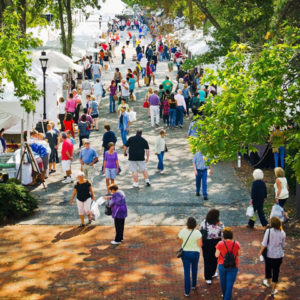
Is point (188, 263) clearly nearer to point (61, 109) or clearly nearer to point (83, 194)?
point (83, 194)

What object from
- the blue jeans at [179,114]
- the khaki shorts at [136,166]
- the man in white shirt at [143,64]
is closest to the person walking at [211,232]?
the khaki shorts at [136,166]

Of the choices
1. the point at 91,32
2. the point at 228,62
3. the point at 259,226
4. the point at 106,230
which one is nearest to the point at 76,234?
the point at 106,230

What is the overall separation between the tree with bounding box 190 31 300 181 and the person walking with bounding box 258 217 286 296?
3.81 ft

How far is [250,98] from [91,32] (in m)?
33.8

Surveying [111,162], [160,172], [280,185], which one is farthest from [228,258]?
[160,172]

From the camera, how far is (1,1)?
711 inches

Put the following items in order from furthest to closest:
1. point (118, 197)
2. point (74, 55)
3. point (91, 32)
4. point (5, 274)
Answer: point (91, 32)
point (74, 55)
point (118, 197)
point (5, 274)

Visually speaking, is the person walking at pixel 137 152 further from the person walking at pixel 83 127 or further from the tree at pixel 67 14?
the tree at pixel 67 14

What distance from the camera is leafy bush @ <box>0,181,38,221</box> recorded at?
1389 centimetres

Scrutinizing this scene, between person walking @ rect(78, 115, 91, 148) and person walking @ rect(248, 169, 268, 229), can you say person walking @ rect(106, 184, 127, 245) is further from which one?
person walking @ rect(78, 115, 91, 148)

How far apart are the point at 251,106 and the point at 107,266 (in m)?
4.09

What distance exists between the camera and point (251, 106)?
10.2 meters

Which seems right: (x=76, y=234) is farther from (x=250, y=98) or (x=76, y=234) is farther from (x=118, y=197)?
(x=250, y=98)

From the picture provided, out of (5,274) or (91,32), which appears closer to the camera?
(5,274)
